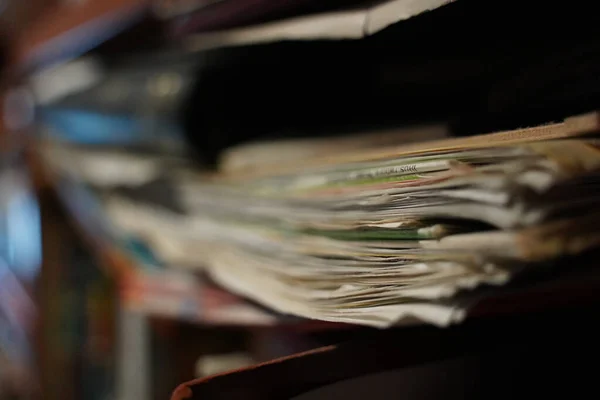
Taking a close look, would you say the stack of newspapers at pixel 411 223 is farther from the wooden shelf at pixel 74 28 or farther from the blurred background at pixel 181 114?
the wooden shelf at pixel 74 28

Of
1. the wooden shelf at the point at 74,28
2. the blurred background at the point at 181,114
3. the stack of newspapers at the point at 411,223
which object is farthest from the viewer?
the wooden shelf at the point at 74,28

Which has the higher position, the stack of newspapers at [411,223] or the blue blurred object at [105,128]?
the blue blurred object at [105,128]

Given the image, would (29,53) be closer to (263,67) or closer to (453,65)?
(263,67)

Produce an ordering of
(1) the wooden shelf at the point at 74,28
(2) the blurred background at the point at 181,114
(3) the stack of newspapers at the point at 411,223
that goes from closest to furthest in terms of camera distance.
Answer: (3) the stack of newspapers at the point at 411,223
(2) the blurred background at the point at 181,114
(1) the wooden shelf at the point at 74,28

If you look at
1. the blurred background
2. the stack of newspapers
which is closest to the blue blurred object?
the blurred background

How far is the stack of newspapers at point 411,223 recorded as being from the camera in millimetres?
252

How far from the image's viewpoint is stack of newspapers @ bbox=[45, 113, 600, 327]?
252mm

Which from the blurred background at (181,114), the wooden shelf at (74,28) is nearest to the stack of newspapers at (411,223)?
the blurred background at (181,114)

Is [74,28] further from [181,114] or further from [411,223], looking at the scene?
[411,223]

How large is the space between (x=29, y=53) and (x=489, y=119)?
0.59m

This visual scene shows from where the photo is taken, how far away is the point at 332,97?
21.0 inches

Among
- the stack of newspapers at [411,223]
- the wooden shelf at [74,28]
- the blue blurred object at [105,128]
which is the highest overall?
the wooden shelf at [74,28]

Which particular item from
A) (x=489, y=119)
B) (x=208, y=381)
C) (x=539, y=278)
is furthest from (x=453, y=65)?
(x=208, y=381)

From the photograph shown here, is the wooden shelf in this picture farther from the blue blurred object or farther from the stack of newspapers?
the stack of newspapers
